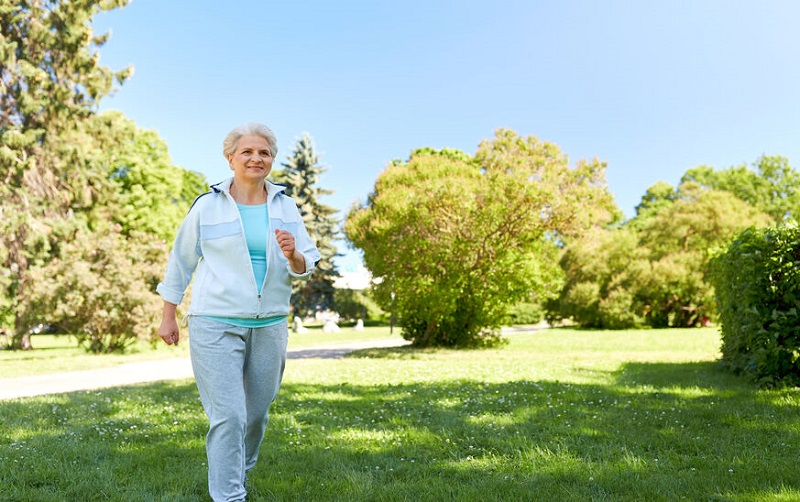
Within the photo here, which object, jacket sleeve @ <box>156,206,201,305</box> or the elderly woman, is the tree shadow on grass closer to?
the elderly woman

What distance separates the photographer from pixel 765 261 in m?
7.00

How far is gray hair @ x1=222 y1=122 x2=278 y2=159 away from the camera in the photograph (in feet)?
10.7

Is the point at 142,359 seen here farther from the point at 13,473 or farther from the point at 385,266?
the point at 13,473

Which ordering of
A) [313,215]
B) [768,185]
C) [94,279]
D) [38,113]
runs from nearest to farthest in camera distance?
[94,279] < [38,113] < [313,215] < [768,185]

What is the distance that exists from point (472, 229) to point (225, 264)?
13.0 m

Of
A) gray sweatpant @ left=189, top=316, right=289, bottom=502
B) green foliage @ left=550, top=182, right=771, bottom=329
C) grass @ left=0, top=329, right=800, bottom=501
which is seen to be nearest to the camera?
gray sweatpant @ left=189, top=316, right=289, bottom=502

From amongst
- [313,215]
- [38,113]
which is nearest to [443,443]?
[38,113]

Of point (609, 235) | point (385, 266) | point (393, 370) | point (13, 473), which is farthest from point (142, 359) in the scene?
point (609, 235)

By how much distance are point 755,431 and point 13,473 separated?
5.54 meters

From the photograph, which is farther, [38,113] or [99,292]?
[38,113]

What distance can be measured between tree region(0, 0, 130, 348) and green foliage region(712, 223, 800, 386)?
19.9m

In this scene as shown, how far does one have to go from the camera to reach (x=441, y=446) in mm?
4406

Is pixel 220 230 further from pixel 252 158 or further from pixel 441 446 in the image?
pixel 441 446

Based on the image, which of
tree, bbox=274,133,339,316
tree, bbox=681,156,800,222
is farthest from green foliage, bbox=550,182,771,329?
tree, bbox=274,133,339,316
